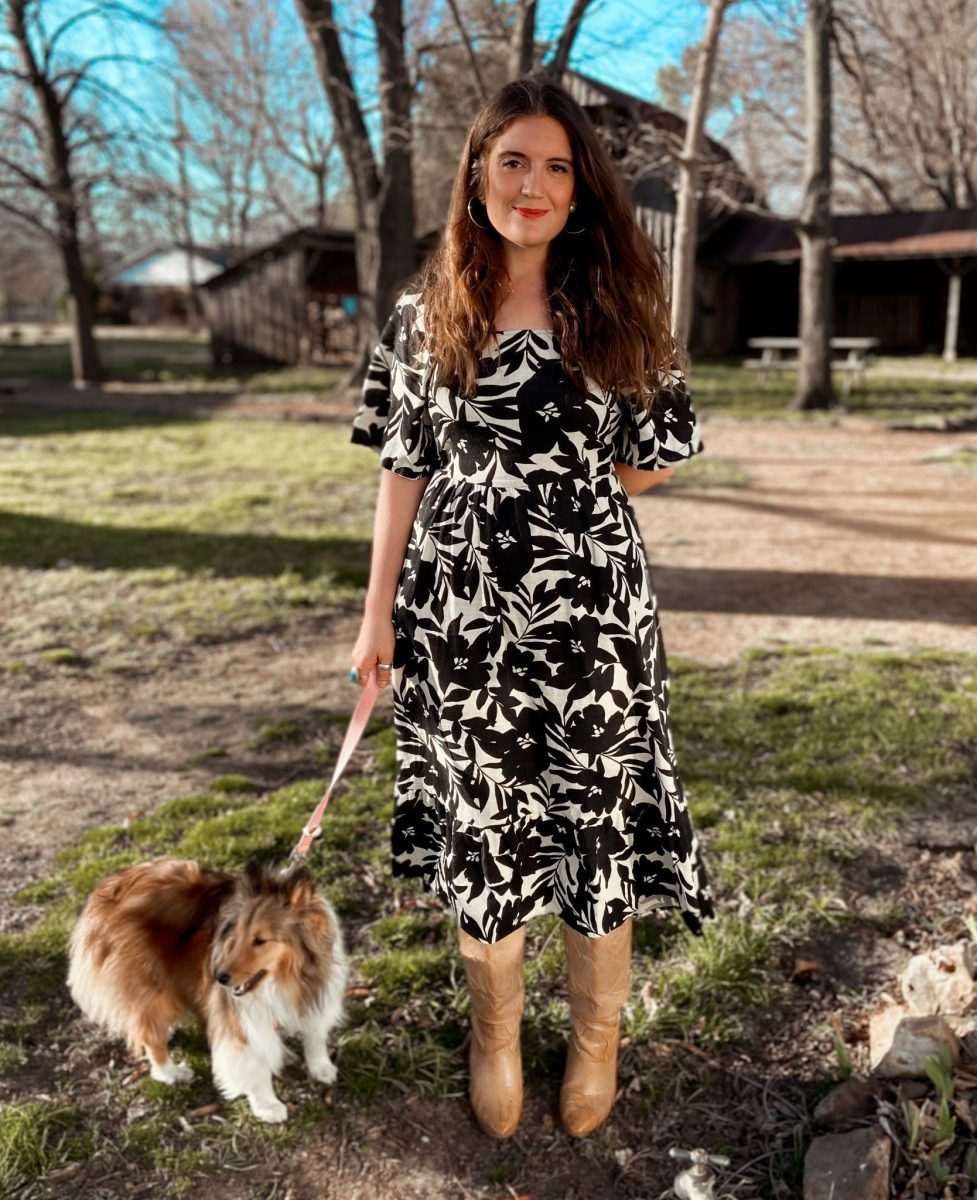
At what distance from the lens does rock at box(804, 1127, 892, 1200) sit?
2031 millimetres

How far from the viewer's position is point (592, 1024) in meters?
2.29

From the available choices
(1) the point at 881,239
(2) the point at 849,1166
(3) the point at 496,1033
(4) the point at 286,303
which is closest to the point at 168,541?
(3) the point at 496,1033

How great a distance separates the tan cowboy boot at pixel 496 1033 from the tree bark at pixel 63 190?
1735 cm

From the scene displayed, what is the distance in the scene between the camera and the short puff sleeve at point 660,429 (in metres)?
2.10

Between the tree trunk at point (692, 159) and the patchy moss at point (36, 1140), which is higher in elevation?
the tree trunk at point (692, 159)

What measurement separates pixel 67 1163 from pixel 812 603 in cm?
512

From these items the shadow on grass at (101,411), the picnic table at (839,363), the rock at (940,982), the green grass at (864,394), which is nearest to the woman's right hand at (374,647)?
the rock at (940,982)

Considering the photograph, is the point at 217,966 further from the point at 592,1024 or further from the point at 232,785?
the point at 232,785

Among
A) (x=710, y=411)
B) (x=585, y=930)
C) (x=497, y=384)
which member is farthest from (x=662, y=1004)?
(x=710, y=411)

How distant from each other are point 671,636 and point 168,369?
20730 millimetres

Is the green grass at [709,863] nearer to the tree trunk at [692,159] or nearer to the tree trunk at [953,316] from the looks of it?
the tree trunk at [692,159]

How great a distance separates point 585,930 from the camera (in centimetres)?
218

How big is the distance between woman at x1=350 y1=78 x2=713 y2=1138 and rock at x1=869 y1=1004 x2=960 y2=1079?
A: 59 cm

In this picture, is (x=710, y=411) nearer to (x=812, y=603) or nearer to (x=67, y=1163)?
(x=812, y=603)
